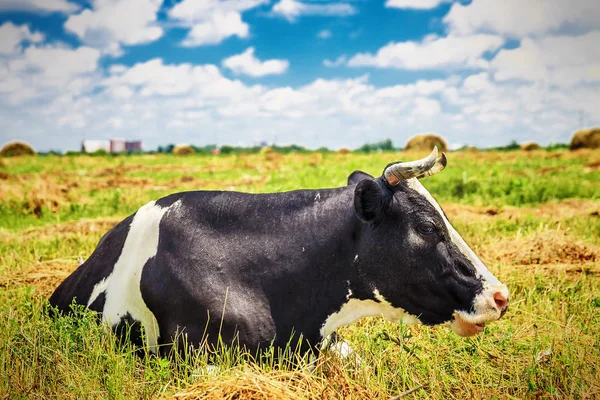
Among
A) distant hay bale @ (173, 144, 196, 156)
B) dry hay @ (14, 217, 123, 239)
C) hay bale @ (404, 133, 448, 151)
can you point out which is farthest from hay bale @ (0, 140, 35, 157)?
dry hay @ (14, 217, 123, 239)

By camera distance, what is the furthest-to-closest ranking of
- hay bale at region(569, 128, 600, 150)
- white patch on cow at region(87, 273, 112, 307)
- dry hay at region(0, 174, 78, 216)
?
hay bale at region(569, 128, 600, 150) → dry hay at region(0, 174, 78, 216) → white patch on cow at region(87, 273, 112, 307)

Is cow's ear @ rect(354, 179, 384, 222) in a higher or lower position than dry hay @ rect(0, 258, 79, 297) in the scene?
higher

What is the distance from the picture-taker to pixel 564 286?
19.2 feet

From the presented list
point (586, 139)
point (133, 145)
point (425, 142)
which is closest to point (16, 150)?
point (425, 142)

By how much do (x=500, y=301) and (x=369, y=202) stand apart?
100 centimetres

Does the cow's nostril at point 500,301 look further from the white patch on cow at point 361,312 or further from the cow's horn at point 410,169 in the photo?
the cow's horn at point 410,169

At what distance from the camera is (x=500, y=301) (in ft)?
11.0

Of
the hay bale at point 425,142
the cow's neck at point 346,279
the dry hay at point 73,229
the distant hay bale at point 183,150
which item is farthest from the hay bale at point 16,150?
the cow's neck at point 346,279

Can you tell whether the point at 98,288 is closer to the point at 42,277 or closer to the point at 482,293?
the point at 42,277

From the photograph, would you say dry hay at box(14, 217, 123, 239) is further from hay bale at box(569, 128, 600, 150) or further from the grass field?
hay bale at box(569, 128, 600, 150)

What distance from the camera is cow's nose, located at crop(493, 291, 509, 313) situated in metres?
3.34

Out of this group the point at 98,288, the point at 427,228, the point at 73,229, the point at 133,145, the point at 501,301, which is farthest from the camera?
the point at 133,145

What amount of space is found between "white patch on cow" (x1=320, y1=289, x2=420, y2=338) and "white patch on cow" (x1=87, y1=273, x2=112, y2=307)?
1.65m

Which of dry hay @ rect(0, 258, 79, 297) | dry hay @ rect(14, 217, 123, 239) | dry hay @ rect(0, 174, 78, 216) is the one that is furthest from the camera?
dry hay @ rect(0, 174, 78, 216)
